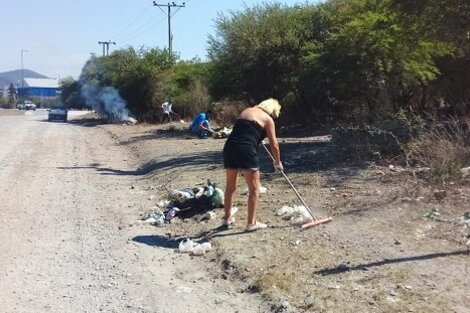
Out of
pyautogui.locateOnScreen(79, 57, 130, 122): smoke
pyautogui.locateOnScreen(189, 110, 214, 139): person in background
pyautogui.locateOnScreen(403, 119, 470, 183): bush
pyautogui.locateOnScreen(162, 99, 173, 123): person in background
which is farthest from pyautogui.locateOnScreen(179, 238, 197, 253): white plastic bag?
pyautogui.locateOnScreen(79, 57, 130, 122): smoke

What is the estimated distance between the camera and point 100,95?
5125 cm

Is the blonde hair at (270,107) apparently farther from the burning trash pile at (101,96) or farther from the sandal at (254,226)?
the burning trash pile at (101,96)

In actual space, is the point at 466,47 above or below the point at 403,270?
above

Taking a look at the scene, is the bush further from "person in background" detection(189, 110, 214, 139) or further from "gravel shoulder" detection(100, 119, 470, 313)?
"person in background" detection(189, 110, 214, 139)

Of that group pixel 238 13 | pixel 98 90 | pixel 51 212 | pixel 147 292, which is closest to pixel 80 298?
pixel 147 292

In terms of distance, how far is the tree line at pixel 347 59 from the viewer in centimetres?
1593

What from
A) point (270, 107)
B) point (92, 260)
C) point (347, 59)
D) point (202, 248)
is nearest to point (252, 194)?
point (202, 248)

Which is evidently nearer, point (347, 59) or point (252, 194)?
point (252, 194)

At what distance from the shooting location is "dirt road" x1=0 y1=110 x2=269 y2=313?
650 centimetres

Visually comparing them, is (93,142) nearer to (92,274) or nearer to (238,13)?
(238,13)

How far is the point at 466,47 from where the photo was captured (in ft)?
53.0

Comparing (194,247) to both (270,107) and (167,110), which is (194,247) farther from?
(167,110)

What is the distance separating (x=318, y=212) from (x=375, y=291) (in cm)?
329

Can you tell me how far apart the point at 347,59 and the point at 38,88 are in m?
164
